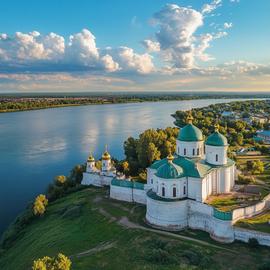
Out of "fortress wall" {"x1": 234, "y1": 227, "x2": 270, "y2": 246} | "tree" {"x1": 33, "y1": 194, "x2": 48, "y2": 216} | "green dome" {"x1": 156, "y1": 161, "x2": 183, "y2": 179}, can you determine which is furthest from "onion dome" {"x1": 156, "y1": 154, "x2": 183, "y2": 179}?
"tree" {"x1": 33, "y1": 194, "x2": 48, "y2": 216}

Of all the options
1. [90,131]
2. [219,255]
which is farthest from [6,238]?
[90,131]

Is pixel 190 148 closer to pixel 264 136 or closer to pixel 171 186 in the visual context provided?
pixel 171 186

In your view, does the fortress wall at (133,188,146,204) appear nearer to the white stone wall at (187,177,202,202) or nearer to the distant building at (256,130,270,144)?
the white stone wall at (187,177,202,202)

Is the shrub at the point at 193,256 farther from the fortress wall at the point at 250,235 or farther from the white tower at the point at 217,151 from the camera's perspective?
the white tower at the point at 217,151

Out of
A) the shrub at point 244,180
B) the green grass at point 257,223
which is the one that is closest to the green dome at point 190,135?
the shrub at point 244,180

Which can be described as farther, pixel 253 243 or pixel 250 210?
pixel 250 210

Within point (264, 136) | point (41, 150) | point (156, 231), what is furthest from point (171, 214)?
point (264, 136)

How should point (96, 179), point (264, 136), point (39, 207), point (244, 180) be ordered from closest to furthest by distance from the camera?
point (39, 207) → point (244, 180) → point (96, 179) → point (264, 136)
